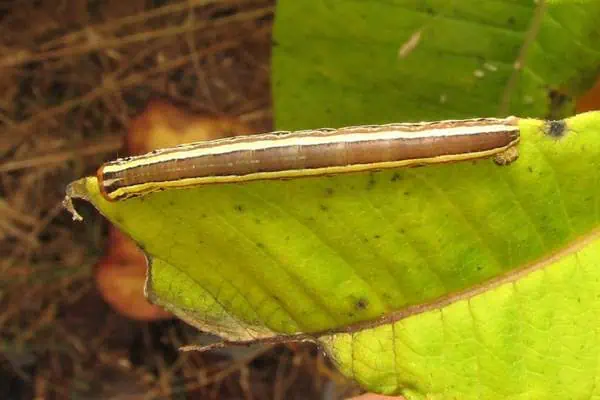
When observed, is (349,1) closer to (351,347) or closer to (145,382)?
(351,347)

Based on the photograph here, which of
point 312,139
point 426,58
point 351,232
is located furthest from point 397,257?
point 426,58

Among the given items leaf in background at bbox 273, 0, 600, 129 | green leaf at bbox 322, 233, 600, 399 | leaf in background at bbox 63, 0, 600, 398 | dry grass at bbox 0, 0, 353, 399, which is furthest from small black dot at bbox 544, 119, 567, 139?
dry grass at bbox 0, 0, 353, 399

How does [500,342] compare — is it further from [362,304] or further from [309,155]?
[309,155]

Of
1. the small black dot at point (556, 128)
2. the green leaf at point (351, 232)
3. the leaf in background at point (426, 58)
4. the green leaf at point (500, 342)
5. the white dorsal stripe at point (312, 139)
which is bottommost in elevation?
the green leaf at point (500, 342)

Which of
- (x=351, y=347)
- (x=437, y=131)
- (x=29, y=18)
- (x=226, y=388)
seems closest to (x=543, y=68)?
(x=437, y=131)

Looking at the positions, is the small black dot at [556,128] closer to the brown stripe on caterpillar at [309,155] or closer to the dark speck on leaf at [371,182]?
the brown stripe on caterpillar at [309,155]

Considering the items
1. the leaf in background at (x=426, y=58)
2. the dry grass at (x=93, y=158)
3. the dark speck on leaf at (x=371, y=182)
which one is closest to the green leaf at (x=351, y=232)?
the dark speck on leaf at (x=371, y=182)
